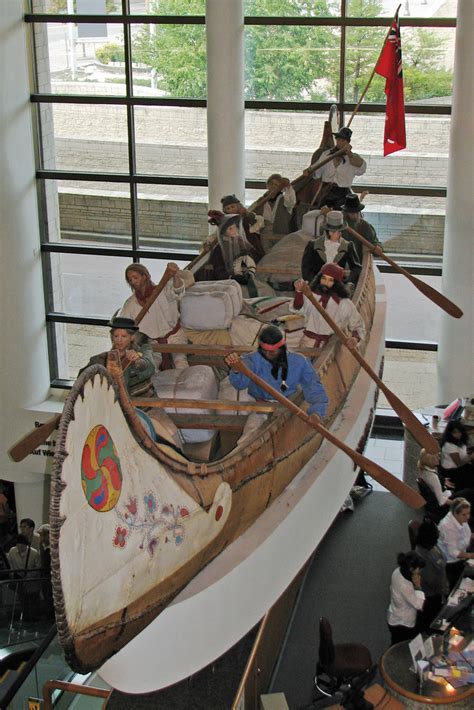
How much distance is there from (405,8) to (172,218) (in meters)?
4.19

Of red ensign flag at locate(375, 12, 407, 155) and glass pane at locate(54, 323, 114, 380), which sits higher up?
red ensign flag at locate(375, 12, 407, 155)

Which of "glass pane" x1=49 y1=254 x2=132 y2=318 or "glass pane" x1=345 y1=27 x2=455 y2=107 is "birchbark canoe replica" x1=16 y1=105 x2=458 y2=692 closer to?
"glass pane" x1=345 y1=27 x2=455 y2=107

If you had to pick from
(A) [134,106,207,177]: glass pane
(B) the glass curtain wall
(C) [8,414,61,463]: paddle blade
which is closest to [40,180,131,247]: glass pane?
(B) the glass curtain wall

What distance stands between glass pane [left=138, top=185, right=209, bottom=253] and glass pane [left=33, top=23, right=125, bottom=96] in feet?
4.94

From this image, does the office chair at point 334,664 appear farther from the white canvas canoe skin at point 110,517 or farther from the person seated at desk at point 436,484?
the white canvas canoe skin at point 110,517

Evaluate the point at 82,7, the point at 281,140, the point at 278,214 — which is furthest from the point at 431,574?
the point at 82,7

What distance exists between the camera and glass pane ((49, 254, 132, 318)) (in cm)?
1469

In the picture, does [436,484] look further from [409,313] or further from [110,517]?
[409,313]

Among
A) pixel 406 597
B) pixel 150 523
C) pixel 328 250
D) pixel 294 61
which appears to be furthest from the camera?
pixel 294 61

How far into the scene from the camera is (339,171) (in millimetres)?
9891

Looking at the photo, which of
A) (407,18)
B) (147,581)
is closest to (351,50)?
(407,18)

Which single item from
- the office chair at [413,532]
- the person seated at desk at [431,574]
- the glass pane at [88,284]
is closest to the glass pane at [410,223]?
the glass pane at [88,284]

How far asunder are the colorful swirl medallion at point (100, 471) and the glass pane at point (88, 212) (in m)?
10.4

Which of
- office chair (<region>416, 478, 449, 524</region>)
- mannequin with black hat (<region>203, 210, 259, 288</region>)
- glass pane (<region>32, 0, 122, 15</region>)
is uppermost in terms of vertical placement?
glass pane (<region>32, 0, 122, 15</region>)
